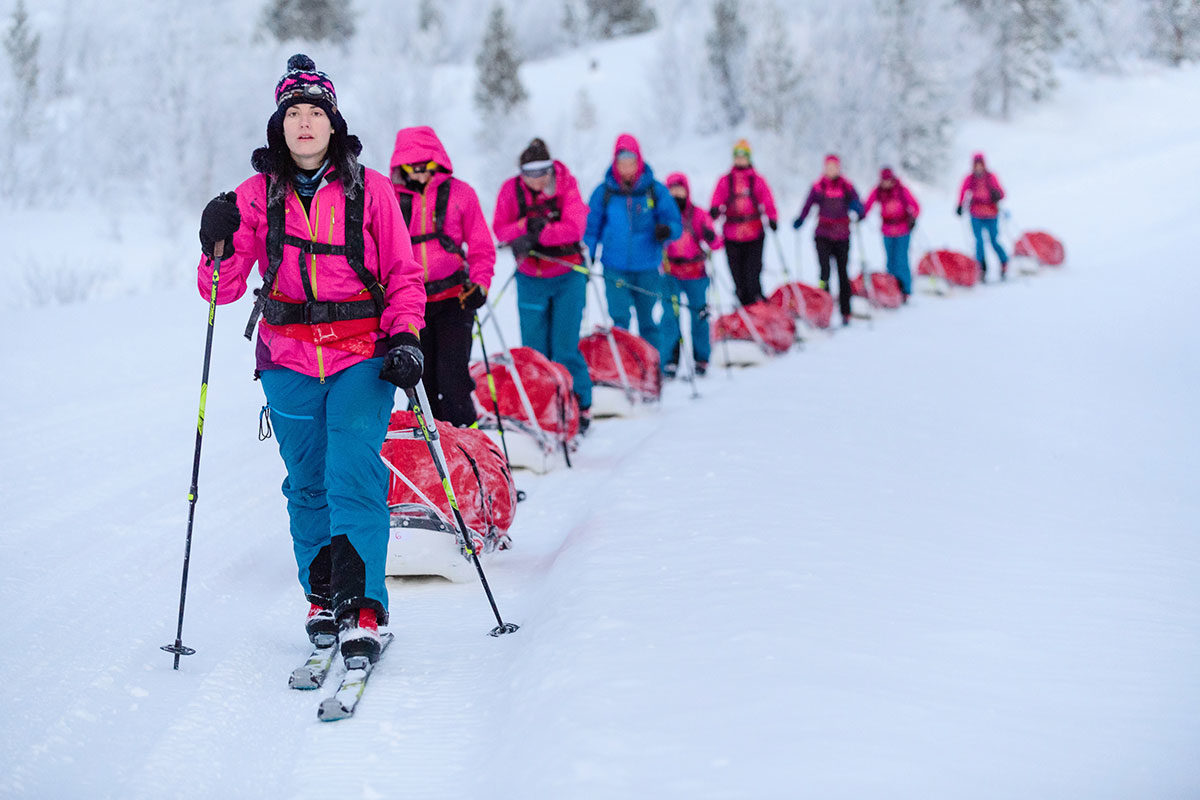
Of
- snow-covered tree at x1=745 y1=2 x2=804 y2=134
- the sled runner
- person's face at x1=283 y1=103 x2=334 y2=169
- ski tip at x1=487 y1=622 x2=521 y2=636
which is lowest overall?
the sled runner

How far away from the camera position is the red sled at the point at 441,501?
167 inches

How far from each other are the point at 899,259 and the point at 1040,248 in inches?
Result: 175

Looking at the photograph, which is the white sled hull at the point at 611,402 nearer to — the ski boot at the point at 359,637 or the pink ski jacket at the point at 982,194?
Result: the ski boot at the point at 359,637

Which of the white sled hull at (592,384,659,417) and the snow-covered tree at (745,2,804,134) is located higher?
the snow-covered tree at (745,2,804,134)

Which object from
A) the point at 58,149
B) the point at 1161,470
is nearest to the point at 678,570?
the point at 1161,470

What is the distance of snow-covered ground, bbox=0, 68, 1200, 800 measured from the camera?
2.44m

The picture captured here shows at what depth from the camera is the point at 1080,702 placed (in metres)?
2.59

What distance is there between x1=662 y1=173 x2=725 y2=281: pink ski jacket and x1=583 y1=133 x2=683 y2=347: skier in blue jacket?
1.29m

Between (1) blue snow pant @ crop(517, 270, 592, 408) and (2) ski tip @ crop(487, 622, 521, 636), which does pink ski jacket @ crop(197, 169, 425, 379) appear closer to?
(2) ski tip @ crop(487, 622, 521, 636)

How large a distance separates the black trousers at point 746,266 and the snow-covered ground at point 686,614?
12.4 feet

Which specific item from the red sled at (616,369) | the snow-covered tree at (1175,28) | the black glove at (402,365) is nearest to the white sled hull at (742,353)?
the red sled at (616,369)

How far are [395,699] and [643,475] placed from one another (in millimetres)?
2465

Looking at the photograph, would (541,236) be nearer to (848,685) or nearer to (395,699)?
(395,699)

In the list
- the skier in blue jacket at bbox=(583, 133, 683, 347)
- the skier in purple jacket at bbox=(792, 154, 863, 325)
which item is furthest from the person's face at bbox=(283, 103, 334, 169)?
the skier in purple jacket at bbox=(792, 154, 863, 325)
